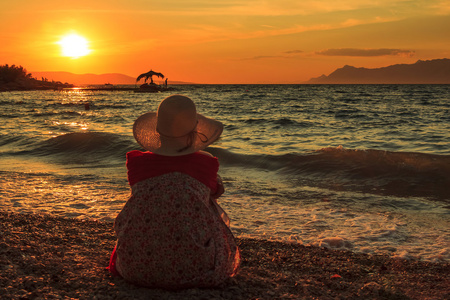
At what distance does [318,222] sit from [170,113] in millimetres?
3066

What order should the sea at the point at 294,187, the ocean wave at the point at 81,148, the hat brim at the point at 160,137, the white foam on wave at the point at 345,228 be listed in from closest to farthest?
the hat brim at the point at 160,137 < the white foam on wave at the point at 345,228 < the sea at the point at 294,187 < the ocean wave at the point at 81,148

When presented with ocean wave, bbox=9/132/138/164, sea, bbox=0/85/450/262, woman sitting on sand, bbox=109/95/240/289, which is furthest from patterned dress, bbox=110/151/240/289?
ocean wave, bbox=9/132/138/164

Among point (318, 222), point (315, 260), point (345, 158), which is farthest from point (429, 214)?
point (345, 158)

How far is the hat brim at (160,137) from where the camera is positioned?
2.80 m

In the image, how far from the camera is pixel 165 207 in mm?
2686

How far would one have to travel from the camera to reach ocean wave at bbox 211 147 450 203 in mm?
7223

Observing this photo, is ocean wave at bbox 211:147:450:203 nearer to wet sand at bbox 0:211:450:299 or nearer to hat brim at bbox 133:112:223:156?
wet sand at bbox 0:211:450:299

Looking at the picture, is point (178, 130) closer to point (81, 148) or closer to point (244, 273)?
point (244, 273)

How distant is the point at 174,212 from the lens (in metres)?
2.68

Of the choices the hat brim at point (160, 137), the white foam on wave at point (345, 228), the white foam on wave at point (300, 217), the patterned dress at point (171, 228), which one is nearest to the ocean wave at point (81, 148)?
the white foam on wave at point (300, 217)

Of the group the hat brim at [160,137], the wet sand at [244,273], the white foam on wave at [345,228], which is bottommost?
the white foam on wave at [345,228]

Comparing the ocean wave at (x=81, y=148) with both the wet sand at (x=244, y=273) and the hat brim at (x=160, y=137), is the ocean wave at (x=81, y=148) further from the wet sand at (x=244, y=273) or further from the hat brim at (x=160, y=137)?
the hat brim at (x=160, y=137)

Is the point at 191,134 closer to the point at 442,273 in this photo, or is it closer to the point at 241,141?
the point at 442,273

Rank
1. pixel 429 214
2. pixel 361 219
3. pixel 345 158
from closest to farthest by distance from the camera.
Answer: pixel 361 219 → pixel 429 214 → pixel 345 158
